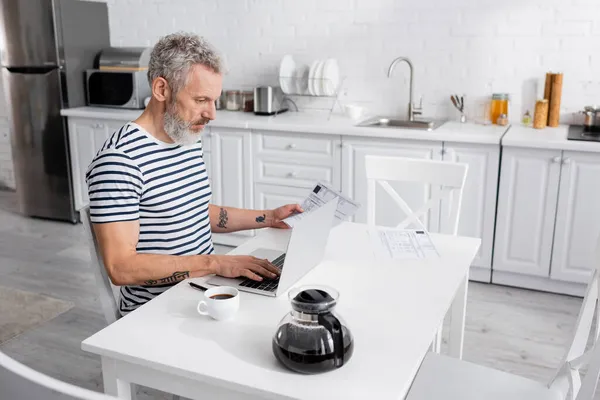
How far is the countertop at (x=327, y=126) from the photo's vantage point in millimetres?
3307

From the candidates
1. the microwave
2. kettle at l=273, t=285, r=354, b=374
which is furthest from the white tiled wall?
kettle at l=273, t=285, r=354, b=374

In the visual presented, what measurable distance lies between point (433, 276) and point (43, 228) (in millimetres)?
3507

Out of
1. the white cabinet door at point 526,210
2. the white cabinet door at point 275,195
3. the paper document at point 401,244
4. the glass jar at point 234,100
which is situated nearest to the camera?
the paper document at point 401,244

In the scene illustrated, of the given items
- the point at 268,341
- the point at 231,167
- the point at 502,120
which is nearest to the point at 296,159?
the point at 231,167

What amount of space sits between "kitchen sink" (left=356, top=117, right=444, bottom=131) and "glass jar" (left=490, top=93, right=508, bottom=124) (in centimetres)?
30

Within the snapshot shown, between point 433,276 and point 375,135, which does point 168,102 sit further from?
point 375,135

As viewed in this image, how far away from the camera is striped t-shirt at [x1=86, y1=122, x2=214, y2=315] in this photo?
5.55 ft

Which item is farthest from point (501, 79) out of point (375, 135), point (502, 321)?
point (502, 321)

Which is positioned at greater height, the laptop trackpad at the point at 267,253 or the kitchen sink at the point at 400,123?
the kitchen sink at the point at 400,123

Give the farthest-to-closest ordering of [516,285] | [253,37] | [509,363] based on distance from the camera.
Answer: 1. [253,37]
2. [516,285]
3. [509,363]

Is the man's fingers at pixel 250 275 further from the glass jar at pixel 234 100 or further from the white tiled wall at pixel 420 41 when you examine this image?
the glass jar at pixel 234 100

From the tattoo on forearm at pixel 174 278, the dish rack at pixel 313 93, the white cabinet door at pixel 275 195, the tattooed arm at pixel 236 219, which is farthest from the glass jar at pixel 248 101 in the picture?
the tattoo on forearm at pixel 174 278

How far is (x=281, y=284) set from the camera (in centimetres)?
157

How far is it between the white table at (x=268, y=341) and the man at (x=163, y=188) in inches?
4.9
